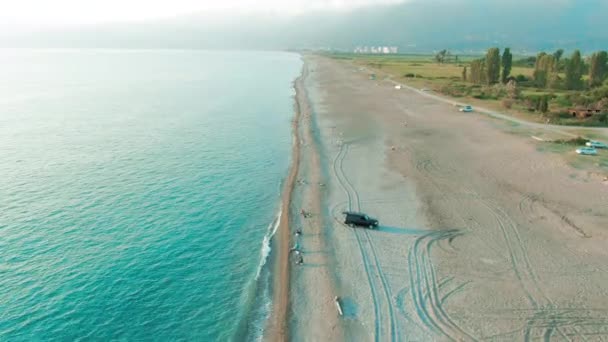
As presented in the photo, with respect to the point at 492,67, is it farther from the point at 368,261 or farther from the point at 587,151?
the point at 368,261

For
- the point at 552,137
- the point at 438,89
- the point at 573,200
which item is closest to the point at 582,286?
the point at 573,200

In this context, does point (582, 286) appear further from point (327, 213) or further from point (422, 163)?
point (422, 163)

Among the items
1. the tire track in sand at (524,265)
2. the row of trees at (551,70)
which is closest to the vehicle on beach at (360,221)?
the tire track in sand at (524,265)

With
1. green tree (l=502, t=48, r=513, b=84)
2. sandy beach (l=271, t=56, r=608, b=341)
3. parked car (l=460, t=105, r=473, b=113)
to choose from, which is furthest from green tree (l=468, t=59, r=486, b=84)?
sandy beach (l=271, t=56, r=608, b=341)

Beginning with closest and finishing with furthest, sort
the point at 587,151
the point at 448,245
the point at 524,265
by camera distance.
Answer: the point at 524,265, the point at 448,245, the point at 587,151

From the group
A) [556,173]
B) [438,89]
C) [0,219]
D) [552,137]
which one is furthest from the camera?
[438,89]

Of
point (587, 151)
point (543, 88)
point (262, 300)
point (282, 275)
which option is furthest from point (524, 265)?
point (543, 88)

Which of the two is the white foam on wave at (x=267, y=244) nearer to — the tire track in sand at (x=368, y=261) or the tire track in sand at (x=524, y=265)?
the tire track in sand at (x=368, y=261)
